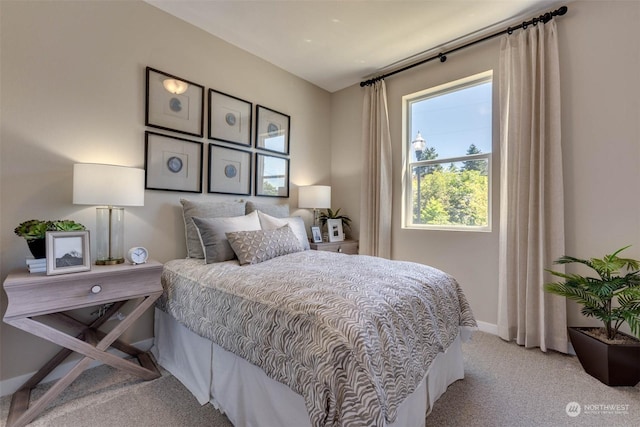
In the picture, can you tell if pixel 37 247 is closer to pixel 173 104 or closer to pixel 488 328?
pixel 173 104

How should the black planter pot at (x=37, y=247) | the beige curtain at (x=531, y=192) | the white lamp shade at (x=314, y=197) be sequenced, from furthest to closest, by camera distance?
the white lamp shade at (x=314, y=197) → the beige curtain at (x=531, y=192) → the black planter pot at (x=37, y=247)

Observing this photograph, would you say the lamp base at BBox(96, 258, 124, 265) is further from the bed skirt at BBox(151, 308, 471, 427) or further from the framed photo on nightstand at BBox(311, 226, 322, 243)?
the framed photo on nightstand at BBox(311, 226, 322, 243)

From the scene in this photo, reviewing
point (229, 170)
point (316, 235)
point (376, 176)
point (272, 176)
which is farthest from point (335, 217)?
point (229, 170)

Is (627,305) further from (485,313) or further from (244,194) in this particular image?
(244,194)

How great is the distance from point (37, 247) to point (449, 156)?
3.44m

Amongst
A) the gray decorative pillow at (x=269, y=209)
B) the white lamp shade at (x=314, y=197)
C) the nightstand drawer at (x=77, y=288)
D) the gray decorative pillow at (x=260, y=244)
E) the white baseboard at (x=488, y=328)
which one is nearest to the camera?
the nightstand drawer at (x=77, y=288)

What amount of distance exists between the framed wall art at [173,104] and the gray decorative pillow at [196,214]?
68 cm

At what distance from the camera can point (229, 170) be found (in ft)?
9.34

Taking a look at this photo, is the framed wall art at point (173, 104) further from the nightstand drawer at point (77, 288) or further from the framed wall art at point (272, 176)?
the nightstand drawer at point (77, 288)

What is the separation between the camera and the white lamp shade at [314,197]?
10.9 ft

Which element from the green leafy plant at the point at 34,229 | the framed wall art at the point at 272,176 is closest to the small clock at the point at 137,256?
the green leafy plant at the point at 34,229

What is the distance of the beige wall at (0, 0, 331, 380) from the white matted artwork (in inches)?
55.9

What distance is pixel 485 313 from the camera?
108 inches

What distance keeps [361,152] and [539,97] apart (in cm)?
184
